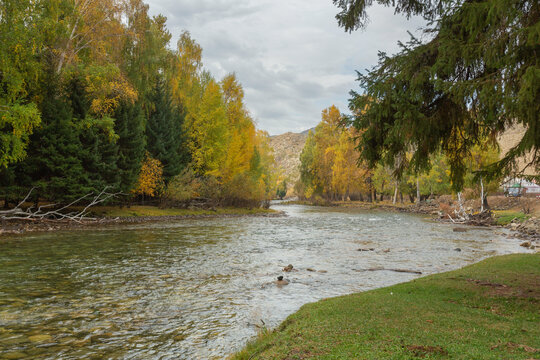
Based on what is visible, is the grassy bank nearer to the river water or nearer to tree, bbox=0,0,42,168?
the river water

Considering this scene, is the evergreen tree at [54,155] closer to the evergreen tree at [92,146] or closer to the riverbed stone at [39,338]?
the evergreen tree at [92,146]

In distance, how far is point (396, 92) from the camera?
855cm

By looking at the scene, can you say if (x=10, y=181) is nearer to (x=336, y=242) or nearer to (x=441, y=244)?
(x=336, y=242)

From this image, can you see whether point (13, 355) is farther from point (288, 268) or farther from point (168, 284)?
point (288, 268)

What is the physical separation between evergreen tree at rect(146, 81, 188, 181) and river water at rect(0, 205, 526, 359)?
16.2 m

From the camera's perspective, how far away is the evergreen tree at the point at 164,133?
37.0 metres

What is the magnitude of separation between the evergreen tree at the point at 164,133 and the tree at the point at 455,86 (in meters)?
29.8

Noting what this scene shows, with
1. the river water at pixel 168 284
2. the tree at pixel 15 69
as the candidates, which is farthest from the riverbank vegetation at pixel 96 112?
the river water at pixel 168 284

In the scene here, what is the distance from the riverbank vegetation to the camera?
21328mm

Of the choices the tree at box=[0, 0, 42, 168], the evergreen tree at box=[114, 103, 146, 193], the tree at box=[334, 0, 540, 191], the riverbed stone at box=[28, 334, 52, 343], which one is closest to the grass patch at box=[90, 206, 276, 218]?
the evergreen tree at box=[114, 103, 146, 193]

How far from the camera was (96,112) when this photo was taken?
2711 centimetres

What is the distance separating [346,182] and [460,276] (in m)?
66.0

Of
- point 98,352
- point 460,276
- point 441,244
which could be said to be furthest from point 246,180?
point 98,352

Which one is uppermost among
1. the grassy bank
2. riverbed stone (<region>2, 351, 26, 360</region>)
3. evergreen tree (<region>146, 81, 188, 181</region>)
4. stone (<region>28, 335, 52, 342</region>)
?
evergreen tree (<region>146, 81, 188, 181</region>)
